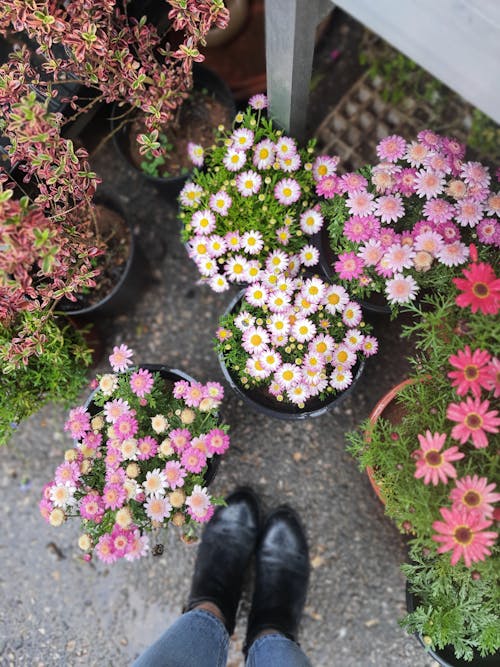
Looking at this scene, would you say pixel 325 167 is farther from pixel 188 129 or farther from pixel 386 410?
pixel 386 410

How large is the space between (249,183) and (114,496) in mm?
989

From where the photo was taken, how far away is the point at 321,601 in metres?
2.17

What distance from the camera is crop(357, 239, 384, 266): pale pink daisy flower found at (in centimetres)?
159

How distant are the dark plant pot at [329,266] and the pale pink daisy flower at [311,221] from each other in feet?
0.26

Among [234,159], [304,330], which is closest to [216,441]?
[304,330]

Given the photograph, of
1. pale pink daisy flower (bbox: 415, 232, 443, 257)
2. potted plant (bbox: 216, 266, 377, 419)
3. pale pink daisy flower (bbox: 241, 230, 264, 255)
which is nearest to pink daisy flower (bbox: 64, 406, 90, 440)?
potted plant (bbox: 216, 266, 377, 419)

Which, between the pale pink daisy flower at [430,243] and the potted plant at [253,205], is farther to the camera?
the potted plant at [253,205]

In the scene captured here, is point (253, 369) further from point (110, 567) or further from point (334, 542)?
point (110, 567)

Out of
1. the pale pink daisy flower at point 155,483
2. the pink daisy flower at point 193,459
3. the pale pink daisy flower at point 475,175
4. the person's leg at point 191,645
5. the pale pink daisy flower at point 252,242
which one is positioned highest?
the pale pink daisy flower at point 475,175

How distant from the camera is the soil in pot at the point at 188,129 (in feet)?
6.82

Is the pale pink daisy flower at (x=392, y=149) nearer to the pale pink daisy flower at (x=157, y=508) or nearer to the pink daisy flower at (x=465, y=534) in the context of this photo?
the pink daisy flower at (x=465, y=534)

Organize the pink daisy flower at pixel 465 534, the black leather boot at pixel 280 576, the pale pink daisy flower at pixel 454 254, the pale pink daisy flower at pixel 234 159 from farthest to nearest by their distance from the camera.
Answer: the black leather boot at pixel 280 576
the pale pink daisy flower at pixel 234 159
the pale pink daisy flower at pixel 454 254
the pink daisy flower at pixel 465 534

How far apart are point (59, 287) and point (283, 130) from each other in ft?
2.91

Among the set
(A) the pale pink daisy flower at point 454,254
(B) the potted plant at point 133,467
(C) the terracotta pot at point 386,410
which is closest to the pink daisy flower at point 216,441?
(B) the potted plant at point 133,467
